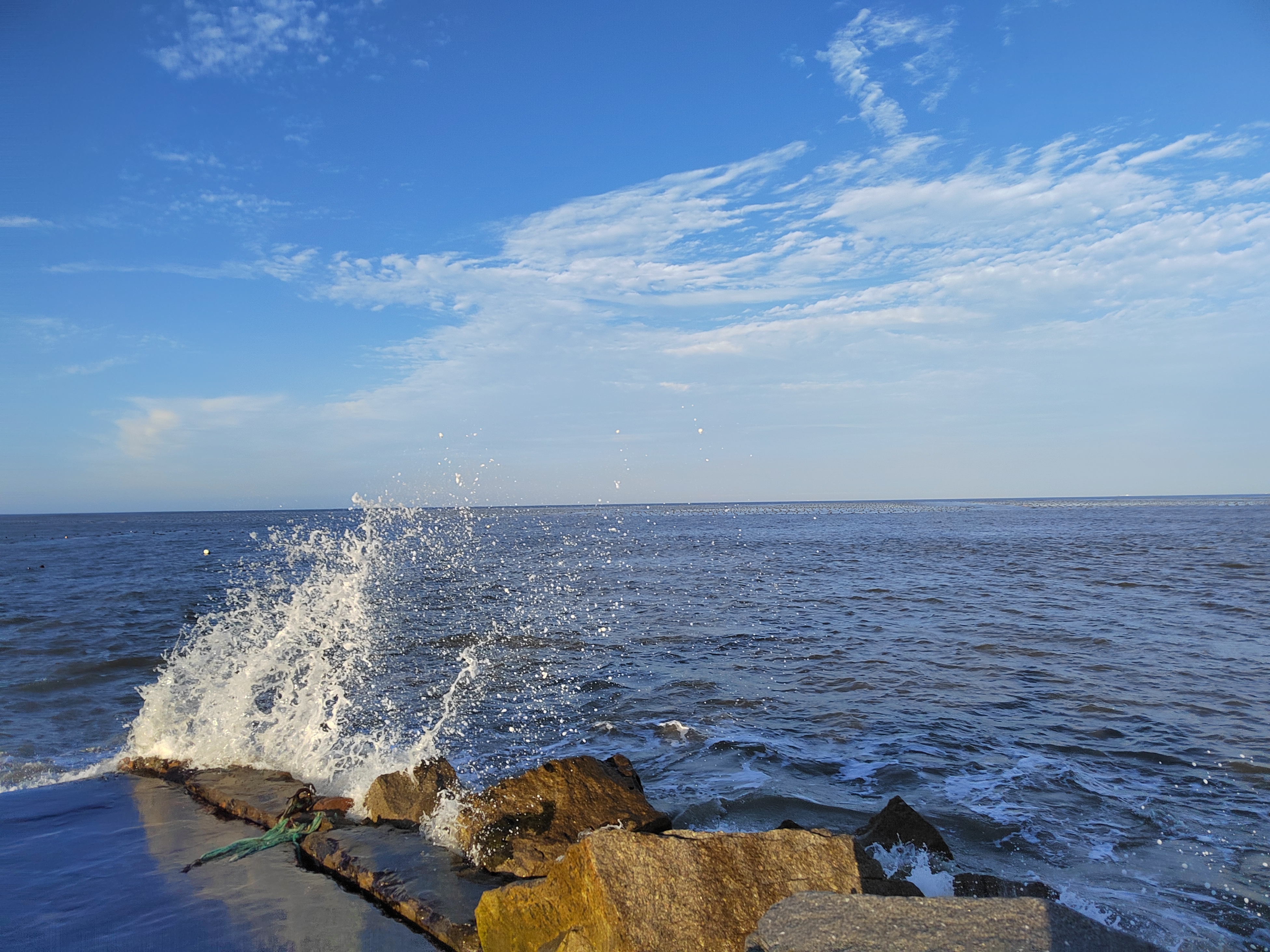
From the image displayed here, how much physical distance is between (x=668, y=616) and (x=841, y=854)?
14115mm

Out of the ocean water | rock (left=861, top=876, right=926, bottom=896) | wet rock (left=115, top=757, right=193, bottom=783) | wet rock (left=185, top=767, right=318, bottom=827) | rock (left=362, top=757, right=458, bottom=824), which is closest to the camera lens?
rock (left=861, top=876, right=926, bottom=896)

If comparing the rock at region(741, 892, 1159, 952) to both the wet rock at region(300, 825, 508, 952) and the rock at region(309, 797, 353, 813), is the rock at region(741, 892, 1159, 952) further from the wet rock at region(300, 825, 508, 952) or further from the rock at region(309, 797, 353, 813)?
the rock at region(309, 797, 353, 813)

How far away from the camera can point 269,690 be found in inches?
442

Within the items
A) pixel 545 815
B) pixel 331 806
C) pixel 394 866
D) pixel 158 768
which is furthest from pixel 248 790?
pixel 545 815

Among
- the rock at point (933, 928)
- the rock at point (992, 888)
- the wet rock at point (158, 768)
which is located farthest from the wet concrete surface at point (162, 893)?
the rock at point (992, 888)

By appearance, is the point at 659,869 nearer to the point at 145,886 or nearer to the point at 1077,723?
the point at 145,886

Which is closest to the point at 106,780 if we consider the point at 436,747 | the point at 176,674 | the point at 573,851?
the point at 176,674

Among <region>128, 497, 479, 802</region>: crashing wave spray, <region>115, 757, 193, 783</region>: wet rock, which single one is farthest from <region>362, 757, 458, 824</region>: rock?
<region>115, 757, 193, 783</region>: wet rock

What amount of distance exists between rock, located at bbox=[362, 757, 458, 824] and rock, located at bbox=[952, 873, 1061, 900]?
3.93 metres

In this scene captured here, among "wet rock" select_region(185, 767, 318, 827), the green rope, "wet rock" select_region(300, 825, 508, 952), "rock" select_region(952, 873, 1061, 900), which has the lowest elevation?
"wet rock" select_region(185, 767, 318, 827)

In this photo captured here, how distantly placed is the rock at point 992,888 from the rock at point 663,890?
1077mm

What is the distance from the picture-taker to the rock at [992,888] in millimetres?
4352

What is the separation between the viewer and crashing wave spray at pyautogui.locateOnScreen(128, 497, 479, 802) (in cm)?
799

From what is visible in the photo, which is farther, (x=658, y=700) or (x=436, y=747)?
(x=658, y=700)
